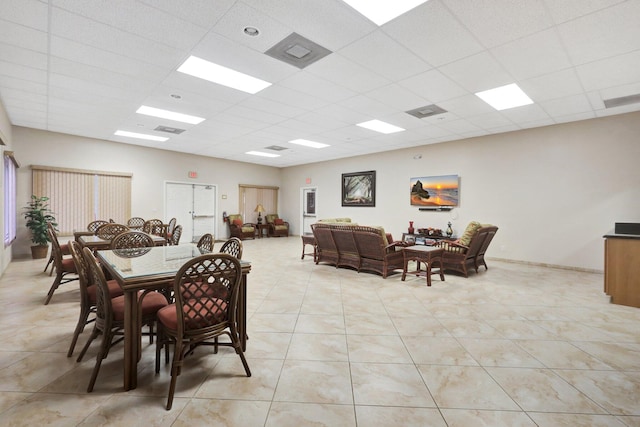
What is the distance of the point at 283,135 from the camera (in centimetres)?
708

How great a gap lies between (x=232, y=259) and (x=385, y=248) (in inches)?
140

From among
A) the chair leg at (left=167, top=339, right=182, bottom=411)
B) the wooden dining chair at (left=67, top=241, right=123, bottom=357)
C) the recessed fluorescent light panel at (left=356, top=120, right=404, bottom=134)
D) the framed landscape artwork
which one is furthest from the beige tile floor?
the framed landscape artwork

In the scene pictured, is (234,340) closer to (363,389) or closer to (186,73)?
(363,389)

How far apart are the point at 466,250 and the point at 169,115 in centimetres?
592

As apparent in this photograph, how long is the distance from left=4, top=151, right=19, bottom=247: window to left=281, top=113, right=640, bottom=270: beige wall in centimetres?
861

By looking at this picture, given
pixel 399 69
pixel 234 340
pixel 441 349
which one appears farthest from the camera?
pixel 399 69

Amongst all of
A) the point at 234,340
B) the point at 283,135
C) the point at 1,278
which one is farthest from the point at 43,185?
the point at 234,340

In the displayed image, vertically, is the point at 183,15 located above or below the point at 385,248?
above

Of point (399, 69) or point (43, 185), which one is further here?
point (43, 185)

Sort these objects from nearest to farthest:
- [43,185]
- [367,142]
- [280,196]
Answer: [43,185] < [367,142] < [280,196]

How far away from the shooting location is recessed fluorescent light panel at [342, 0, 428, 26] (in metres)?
2.50

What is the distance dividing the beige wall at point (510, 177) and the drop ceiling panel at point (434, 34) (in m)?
4.25

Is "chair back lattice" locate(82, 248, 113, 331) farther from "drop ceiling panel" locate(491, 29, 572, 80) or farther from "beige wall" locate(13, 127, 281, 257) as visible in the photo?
"beige wall" locate(13, 127, 281, 257)

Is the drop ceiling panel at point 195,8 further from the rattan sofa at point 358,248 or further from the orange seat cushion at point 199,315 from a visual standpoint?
the rattan sofa at point 358,248
